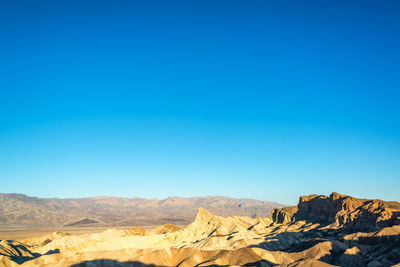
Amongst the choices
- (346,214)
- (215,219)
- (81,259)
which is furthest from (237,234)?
(81,259)

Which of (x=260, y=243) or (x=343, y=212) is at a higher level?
(x=343, y=212)

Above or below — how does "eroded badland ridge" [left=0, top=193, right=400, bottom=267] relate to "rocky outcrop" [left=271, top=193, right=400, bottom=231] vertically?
below

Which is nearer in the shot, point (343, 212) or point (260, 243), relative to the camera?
point (260, 243)

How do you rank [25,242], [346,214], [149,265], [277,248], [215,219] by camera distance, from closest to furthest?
[149,265] < [277,248] < [346,214] < [25,242] < [215,219]

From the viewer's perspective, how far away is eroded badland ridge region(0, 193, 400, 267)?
5166cm

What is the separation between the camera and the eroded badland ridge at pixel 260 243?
51.7 metres

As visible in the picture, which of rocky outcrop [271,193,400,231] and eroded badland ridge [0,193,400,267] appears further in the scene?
rocky outcrop [271,193,400,231]

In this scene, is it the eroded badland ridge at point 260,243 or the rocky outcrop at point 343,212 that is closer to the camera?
the eroded badland ridge at point 260,243

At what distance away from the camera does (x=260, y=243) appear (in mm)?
75000

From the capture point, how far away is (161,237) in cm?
9175

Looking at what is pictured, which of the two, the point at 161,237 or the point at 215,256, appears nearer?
the point at 215,256

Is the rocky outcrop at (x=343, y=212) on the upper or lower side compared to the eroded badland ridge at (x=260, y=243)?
upper

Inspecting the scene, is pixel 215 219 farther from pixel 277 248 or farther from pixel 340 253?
pixel 340 253

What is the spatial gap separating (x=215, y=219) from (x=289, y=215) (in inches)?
1029
